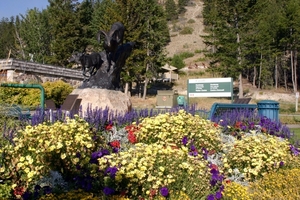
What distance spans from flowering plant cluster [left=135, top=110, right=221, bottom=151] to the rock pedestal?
315cm

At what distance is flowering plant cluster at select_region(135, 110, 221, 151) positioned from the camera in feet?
17.5

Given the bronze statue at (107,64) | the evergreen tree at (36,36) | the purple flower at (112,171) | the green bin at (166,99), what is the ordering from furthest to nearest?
the evergreen tree at (36,36) → the green bin at (166,99) → the bronze statue at (107,64) → the purple flower at (112,171)

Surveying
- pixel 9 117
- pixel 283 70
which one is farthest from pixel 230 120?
pixel 283 70

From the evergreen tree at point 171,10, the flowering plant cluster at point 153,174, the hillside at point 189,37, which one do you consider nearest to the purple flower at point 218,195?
the flowering plant cluster at point 153,174

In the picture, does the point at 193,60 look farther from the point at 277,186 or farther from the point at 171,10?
the point at 277,186

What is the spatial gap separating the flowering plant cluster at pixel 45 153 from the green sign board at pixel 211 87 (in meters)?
15.4

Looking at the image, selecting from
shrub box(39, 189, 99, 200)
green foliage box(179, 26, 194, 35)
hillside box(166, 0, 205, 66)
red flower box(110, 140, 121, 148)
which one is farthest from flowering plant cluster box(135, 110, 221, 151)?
green foliage box(179, 26, 194, 35)

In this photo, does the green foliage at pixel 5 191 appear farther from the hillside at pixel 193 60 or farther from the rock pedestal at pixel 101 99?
the hillside at pixel 193 60

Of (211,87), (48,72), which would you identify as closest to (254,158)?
(211,87)

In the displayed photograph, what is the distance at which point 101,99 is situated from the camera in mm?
8820

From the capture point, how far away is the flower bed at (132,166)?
3.83 m

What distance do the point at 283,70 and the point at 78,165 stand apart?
170 ft

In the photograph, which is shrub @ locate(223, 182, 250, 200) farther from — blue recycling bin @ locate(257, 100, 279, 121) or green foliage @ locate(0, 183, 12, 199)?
blue recycling bin @ locate(257, 100, 279, 121)

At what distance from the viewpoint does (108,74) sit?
10.1 m
